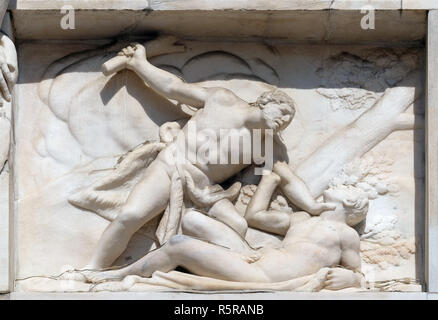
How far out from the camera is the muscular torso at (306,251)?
28.7ft

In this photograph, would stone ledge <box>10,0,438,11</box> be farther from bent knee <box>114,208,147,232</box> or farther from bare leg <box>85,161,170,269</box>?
Result: bent knee <box>114,208,147,232</box>

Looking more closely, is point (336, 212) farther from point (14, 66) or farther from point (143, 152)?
point (14, 66)

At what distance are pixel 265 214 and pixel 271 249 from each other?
0.19 meters

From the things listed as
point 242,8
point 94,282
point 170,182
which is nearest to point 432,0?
point 242,8

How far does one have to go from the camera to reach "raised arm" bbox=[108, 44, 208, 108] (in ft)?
29.6

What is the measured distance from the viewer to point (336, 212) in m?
8.94

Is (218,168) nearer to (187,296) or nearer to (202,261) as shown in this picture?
(202,261)

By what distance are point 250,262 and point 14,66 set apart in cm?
155

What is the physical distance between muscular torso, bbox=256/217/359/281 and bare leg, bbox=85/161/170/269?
0.61 metres

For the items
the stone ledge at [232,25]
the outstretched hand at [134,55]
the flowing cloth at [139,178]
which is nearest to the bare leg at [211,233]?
the flowing cloth at [139,178]

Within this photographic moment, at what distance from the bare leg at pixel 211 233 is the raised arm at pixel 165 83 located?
642mm

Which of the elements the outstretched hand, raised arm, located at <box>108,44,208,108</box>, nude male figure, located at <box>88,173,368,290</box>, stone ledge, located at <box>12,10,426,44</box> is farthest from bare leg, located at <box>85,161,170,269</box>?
stone ledge, located at <box>12,10,426,44</box>

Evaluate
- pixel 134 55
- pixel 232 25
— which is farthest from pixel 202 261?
pixel 232 25

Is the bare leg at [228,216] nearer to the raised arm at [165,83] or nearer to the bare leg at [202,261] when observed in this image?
the bare leg at [202,261]
